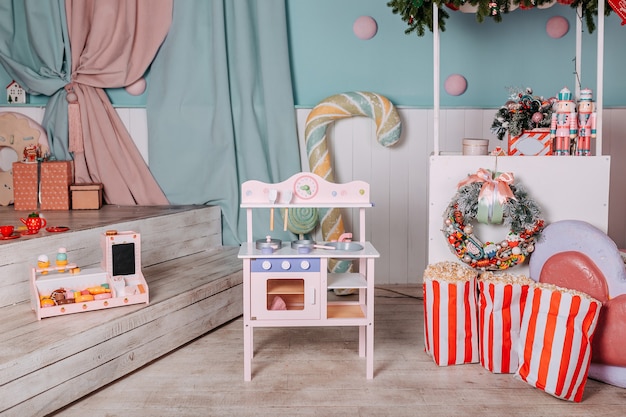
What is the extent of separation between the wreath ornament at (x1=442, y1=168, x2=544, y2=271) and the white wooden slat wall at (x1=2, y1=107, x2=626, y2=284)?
1.34 meters

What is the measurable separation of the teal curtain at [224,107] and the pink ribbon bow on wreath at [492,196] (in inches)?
59.6

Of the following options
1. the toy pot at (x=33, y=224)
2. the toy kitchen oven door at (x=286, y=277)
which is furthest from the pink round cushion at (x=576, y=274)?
the toy pot at (x=33, y=224)

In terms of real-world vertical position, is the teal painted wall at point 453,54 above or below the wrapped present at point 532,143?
above

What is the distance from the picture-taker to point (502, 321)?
266 cm

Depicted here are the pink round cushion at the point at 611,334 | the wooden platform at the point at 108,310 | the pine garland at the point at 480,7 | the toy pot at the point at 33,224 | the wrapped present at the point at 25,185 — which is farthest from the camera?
the wrapped present at the point at 25,185

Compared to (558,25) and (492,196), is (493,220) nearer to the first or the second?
(492,196)

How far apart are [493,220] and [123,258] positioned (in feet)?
5.40

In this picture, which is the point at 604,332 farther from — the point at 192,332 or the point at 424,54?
the point at 424,54

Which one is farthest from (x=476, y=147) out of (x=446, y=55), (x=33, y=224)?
(x=33, y=224)

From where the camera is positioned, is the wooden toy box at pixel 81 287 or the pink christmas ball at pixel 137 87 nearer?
the wooden toy box at pixel 81 287

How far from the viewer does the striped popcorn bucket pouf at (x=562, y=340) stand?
238 cm

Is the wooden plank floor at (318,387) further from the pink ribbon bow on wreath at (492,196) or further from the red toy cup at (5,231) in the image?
the red toy cup at (5,231)

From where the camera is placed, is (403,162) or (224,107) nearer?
(224,107)

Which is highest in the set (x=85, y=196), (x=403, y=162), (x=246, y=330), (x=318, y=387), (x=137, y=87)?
(x=137, y=87)
